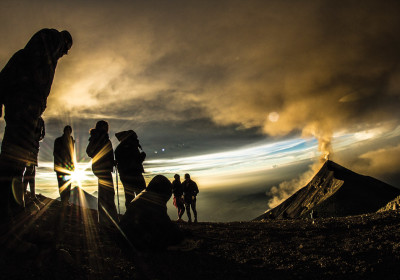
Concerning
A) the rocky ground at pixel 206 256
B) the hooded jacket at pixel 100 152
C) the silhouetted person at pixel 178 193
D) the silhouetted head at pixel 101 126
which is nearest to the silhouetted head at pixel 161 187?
the rocky ground at pixel 206 256

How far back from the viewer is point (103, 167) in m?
8.20

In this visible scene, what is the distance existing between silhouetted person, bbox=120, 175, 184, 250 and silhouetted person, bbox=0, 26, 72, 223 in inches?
94.7

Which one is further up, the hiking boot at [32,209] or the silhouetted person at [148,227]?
the hiking boot at [32,209]

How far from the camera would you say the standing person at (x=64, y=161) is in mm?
8695

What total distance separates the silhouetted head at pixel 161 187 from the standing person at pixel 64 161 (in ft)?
12.3

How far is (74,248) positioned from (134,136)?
5.17 m

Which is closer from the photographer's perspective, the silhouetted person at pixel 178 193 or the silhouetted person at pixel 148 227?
the silhouetted person at pixel 148 227

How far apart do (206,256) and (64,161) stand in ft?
21.8

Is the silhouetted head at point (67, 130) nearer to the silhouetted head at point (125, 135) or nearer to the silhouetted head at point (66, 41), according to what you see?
the silhouetted head at point (125, 135)

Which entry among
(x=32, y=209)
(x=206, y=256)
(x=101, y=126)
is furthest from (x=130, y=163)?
(x=206, y=256)

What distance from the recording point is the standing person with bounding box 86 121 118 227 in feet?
25.7

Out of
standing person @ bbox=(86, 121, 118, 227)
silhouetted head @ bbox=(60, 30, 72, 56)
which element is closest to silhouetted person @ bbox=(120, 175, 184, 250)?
standing person @ bbox=(86, 121, 118, 227)

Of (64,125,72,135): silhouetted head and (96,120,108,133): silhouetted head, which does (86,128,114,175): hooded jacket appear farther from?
(64,125,72,135): silhouetted head

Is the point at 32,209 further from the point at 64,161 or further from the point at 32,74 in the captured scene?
the point at 32,74
